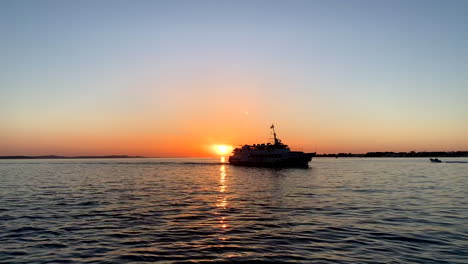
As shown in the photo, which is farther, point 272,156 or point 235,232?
point 272,156

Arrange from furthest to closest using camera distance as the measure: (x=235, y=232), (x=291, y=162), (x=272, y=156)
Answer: (x=272, y=156), (x=291, y=162), (x=235, y=232)

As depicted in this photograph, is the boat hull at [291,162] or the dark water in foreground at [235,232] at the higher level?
the boat hull at [291,162]

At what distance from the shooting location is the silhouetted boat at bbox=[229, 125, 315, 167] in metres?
122

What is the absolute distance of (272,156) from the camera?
127 metres

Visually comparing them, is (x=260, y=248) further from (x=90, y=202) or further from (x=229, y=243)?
(x=90, y=202)

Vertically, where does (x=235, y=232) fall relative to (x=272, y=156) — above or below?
below

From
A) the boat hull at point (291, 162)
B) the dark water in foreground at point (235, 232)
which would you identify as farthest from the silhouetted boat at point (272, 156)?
the dark water in foreground at point (235, 232)

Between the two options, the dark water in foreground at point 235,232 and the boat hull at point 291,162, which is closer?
the dark water in foreground at point 235,232

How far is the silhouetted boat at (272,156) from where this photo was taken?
122m

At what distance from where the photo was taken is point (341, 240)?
694 inches

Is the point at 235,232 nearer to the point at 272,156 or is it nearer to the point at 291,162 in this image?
the point at 291,162

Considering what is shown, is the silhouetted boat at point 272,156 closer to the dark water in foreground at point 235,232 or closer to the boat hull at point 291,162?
the boat hull at point 291,162

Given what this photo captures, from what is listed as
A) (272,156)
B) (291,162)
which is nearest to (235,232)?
(291,162)

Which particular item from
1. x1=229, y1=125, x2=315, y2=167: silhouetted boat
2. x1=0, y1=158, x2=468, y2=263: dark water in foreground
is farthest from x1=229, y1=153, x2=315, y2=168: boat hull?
x1=0, y1=158, x2=468, y2=263: dark water in foreground
